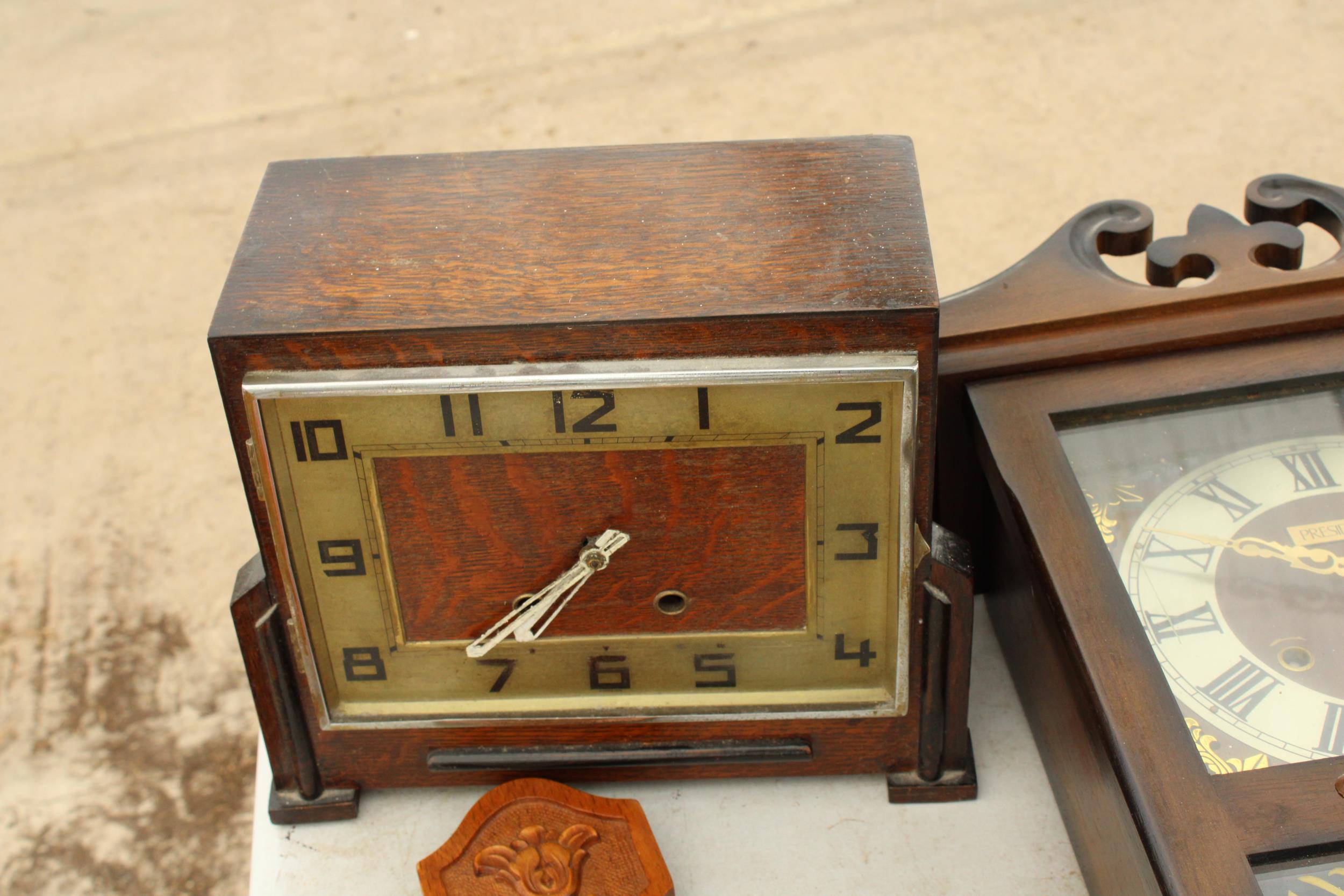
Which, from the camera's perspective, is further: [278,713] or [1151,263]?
[1151,263]

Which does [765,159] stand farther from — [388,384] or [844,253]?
[388,384]

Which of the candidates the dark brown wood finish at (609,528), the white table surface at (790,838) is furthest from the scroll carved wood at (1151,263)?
the white table surface at (790,838)

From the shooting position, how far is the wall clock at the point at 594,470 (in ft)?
3.43

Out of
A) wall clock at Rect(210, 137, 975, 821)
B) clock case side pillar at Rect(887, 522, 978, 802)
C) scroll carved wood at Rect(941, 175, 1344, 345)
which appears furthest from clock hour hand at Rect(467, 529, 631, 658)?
scroll carved wood at Rect(941, 175, 1344, 345)

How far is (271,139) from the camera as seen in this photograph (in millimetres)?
2881

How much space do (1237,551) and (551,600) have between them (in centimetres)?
52

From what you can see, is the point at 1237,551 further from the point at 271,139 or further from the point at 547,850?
the point at 271,139

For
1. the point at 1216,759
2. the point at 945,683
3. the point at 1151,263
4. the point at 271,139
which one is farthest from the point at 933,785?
the point at 271,139

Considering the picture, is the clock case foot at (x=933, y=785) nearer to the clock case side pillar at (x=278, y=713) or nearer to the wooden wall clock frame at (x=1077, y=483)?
the wooden wall clock frame at (x=1077, y=483)

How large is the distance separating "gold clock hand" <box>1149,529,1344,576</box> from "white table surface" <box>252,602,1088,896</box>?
8.9 inches

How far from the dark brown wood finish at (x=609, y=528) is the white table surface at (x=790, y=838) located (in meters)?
0.17

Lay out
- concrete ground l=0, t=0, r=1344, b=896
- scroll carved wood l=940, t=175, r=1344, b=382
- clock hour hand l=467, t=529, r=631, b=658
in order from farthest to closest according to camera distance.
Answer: concrete ground l=0, t=0, r=1344, b=896 → scroll carved wood l=940, t=175, r=1344, b=382 → clock hour hand l=467, t=529, r=631, b=658

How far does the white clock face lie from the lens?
112 centimetres

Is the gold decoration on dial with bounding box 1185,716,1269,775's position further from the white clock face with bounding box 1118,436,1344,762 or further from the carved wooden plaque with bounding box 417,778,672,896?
the carved wooden plaque with bounding box 417,778,672,896
